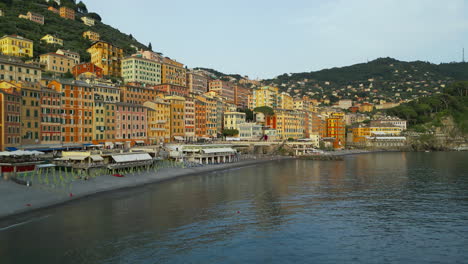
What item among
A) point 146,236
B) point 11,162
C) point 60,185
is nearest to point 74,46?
point 11,162

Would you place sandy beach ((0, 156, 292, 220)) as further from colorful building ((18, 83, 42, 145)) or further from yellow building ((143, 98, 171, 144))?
yellow building ((143, 98, 171, 144))

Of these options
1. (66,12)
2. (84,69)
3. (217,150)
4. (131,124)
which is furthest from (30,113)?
(66,12)

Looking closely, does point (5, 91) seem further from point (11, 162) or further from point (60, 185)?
point (60, 185)

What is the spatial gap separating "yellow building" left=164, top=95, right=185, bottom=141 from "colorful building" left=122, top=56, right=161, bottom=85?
76.6ft

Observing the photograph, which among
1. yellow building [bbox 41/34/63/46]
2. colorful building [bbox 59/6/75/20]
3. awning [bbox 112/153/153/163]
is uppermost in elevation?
colorful building [bbox 59/6/75/20]

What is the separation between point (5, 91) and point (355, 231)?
62.8 m

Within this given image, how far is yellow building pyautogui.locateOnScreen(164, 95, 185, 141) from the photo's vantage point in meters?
102

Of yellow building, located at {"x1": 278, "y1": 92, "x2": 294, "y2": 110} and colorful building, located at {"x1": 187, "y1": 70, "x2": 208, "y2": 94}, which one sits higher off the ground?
colorful building, located at {"x1": 187, "y1": 70, "x2": 208, "y2": 94}

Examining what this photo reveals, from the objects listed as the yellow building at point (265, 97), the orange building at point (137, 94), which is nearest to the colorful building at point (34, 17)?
the orange building at point (137, 94)

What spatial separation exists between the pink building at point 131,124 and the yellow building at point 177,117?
41.2 ft

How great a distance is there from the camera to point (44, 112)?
230ft

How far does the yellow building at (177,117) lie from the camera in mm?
102375

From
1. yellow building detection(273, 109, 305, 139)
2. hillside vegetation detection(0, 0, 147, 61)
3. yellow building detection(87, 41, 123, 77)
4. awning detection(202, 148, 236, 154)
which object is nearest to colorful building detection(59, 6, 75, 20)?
hillside vegetation detection(0, 0, 147, 61)

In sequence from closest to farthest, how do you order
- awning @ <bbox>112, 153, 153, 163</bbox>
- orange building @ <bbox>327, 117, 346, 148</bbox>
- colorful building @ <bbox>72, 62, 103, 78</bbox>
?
awning @ <bbox>112, 153, 153, 163</bbox>, colorful building @ <bbox>72, 62, 103, 78</bbox>, orange building @ <bbox>327, 117, 346, 148</bbox>
